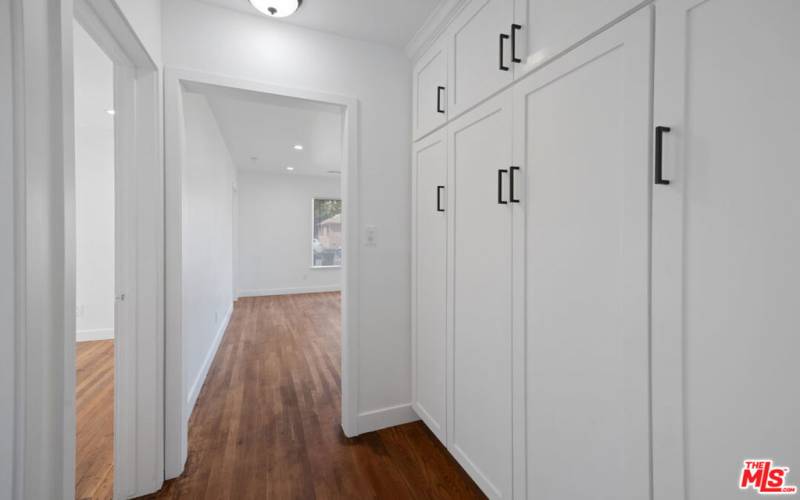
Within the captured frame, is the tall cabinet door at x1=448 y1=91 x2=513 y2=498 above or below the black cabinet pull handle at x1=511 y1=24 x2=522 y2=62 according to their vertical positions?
below

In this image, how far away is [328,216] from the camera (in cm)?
774

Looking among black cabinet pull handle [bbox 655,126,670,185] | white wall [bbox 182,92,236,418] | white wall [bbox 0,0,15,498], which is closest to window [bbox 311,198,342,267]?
white wall [bbox 182,92,236,418]

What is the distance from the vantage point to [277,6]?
1.74m

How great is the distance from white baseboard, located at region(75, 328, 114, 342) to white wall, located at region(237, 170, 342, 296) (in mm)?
2813

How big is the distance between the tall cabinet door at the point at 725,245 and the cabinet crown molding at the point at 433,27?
1.17m

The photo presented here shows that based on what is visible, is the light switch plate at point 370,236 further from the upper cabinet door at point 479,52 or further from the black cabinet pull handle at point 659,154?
the black cabinet pull handle at point 659,154

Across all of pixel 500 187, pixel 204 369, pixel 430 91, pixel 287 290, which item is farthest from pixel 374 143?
pixel 287 290

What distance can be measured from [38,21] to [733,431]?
5.64 ft

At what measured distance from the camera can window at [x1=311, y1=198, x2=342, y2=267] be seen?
7.57 m

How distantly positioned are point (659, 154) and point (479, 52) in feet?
3.41

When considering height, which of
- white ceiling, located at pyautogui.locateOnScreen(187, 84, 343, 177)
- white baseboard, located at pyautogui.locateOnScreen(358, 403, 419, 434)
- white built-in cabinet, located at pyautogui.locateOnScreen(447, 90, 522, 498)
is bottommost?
white baseboard, located at pyautogui.locateOnScreen(358, 403, 419, 434)

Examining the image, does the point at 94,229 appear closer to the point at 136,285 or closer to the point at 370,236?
the point at 136,285

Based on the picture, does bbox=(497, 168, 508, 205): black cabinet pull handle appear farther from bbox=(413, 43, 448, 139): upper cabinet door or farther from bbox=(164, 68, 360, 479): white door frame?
bbox=(164, 68, 360, 479): white door frame

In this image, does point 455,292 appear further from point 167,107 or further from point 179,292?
point 167,107
